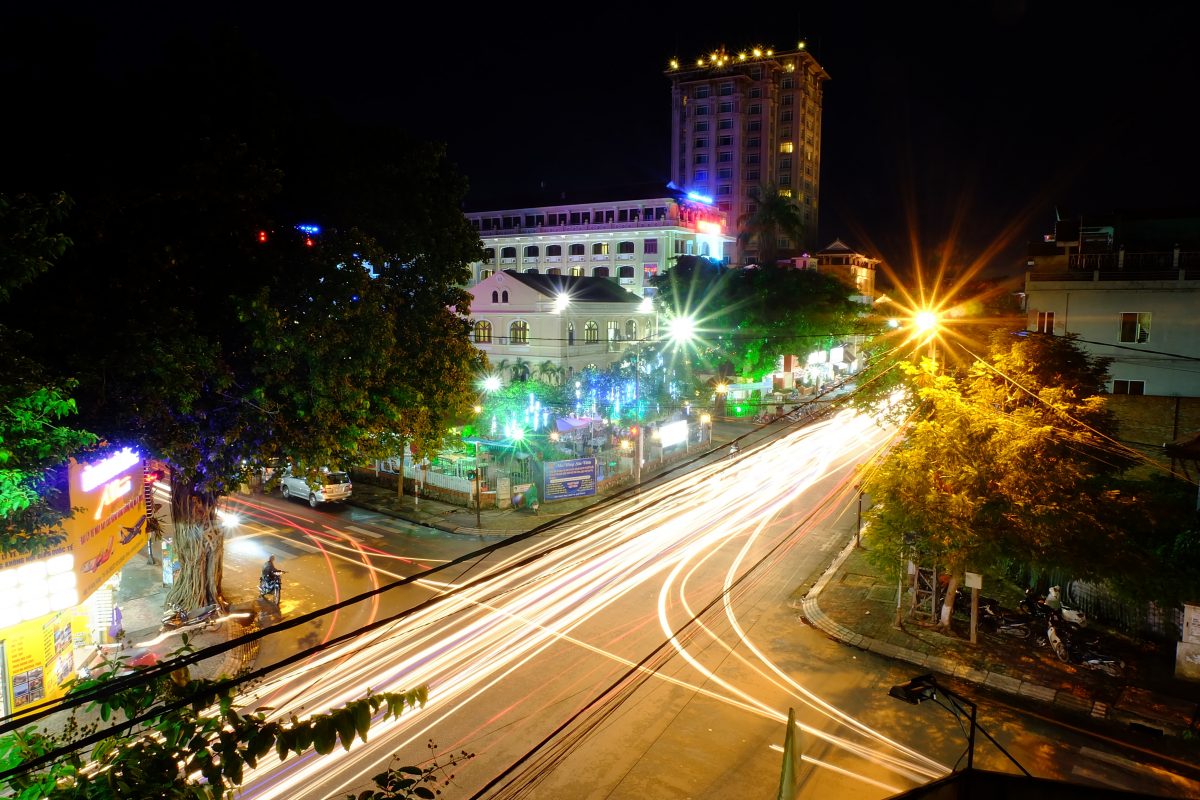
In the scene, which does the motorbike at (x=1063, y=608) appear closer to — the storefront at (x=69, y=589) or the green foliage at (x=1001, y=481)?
the green foliage at (x=1001, y=481)

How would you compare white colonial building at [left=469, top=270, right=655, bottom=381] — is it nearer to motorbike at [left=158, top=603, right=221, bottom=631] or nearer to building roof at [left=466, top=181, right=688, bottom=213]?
building roof at [left=466, top=181, right=688, bottom=213]

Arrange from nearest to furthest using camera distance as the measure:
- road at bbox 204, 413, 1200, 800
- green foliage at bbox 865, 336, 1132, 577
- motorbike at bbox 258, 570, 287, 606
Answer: road at bbox 204, 413, 1200, 800 < green foliage at bbox 865, 336, 1132, 577 < motorbike at bbox 258, 570, 287, 606

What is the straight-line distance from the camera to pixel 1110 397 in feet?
92.5

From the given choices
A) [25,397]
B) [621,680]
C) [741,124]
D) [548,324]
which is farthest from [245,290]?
[741,124]

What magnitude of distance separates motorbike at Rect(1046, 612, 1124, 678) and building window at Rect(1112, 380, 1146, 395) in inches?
661

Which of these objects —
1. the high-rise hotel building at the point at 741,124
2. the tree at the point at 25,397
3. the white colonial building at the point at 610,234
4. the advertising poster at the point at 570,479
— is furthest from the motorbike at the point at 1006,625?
the high-rise hotel building at the point at 741,124

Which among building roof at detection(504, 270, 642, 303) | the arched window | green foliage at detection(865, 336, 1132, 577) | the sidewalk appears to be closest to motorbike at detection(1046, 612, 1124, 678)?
the sidewalk

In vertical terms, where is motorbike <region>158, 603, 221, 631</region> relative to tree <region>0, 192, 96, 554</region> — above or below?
below

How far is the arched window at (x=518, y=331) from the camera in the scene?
166 feet

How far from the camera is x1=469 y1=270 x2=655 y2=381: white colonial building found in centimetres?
4928

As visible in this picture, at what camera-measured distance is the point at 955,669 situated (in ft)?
50.3

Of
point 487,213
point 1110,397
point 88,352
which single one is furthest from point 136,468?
point 487,213

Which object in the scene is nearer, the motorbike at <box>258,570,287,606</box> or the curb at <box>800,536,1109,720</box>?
the curb at <box>800,536,1109,720</box>

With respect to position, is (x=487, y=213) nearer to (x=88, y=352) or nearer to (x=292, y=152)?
(x=292, y=152)
